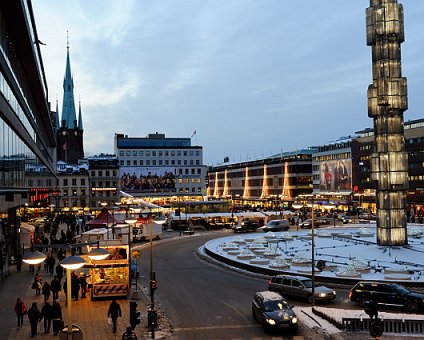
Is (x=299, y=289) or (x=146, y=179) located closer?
(x=299, y=289)

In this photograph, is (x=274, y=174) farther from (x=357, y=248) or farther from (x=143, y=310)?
(x=143, y=310)

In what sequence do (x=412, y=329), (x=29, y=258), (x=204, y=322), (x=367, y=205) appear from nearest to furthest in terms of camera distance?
(x=29, y=258)
(x=412, y=329)
(x=204, y=322)
(x=367, y=205)

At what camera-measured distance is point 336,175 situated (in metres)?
142

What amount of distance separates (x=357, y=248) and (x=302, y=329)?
1012 inches

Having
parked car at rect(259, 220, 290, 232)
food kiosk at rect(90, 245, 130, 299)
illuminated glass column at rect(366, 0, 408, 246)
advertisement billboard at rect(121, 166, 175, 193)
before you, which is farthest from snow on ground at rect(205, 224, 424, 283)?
advertisement billboard at rect(121, 166, 175, 193)

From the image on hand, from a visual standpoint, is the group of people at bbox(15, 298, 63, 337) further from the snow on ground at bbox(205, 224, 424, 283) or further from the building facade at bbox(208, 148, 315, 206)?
the building facade at bbox(208, 148, 315, 206)

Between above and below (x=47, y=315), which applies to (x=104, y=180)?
above

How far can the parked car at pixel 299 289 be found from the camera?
28.3m

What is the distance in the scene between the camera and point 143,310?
2711 centimetres

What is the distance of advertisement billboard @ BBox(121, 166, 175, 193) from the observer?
162 m

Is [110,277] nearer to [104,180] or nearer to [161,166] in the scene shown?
[104,180]

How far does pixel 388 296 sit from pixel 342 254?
1841 cm

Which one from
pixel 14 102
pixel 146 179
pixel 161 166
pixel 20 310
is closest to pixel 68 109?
pixel 161 166

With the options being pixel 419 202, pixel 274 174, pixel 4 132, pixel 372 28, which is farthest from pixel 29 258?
pixel 274 174
